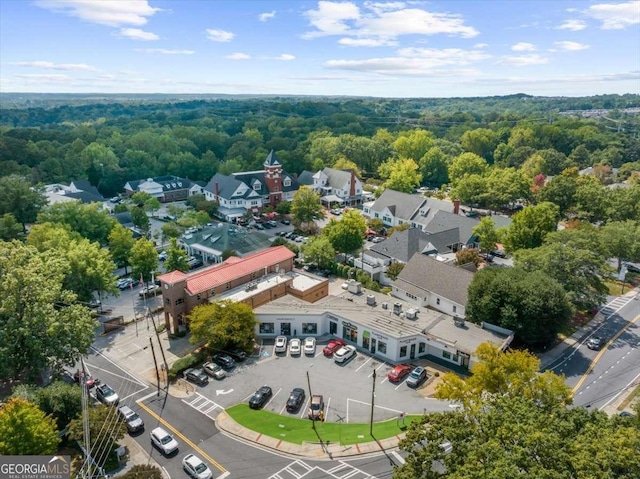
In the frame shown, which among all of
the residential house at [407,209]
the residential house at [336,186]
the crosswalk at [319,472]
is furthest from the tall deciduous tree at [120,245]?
the residential house at [336,186]

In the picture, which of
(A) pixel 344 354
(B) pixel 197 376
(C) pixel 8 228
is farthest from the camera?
(C) pixel 8 228

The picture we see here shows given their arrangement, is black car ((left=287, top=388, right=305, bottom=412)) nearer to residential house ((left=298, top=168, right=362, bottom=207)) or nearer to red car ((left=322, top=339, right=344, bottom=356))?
red car ((left=322, top=339, right=344, bottom=356))

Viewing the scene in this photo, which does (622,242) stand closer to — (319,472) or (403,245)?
(403,245)

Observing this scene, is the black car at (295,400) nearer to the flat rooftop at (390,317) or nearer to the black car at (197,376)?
the black car at (197,376)

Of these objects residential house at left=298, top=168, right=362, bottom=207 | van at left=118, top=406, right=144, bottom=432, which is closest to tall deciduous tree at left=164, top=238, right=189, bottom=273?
van at left=118, top=406, right=144, bottom=432

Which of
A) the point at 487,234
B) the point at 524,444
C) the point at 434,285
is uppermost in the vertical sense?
the point at 524,444

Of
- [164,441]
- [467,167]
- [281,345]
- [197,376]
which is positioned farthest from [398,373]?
[467,167]

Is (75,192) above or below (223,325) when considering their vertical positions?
above
